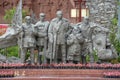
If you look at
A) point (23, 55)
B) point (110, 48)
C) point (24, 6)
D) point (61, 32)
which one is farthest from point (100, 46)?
point (24, 6)

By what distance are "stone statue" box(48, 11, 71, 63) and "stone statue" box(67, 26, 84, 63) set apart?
0.76 ft

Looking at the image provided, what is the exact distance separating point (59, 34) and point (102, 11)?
19453mm

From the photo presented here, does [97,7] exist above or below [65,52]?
above

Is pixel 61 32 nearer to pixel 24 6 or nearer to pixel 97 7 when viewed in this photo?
pixel 97 7

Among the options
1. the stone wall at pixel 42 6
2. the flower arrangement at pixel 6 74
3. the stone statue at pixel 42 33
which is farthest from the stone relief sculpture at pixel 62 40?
the stone wall at pixel 42 6

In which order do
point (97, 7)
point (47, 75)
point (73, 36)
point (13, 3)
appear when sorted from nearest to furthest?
1. point (47, 75)
2. point (73, 36)
3. point (97, 7)
4. point (13, 3)

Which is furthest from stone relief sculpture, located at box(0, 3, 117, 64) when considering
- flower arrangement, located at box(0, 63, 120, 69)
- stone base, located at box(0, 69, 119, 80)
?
stone base, located at box(0, 69, 119, 80)

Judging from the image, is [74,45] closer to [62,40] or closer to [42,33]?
[62,40]

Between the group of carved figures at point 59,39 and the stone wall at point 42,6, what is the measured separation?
22225mm

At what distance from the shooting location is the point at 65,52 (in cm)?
2272

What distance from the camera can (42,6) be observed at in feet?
152

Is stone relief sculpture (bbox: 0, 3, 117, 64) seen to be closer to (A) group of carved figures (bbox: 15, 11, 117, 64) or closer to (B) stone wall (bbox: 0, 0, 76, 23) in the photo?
(A) group of carved figures (bbox: 15, 11, 117, 64)

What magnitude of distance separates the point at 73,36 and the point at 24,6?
24544 millimetres

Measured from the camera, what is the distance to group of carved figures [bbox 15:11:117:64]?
22.6 m
